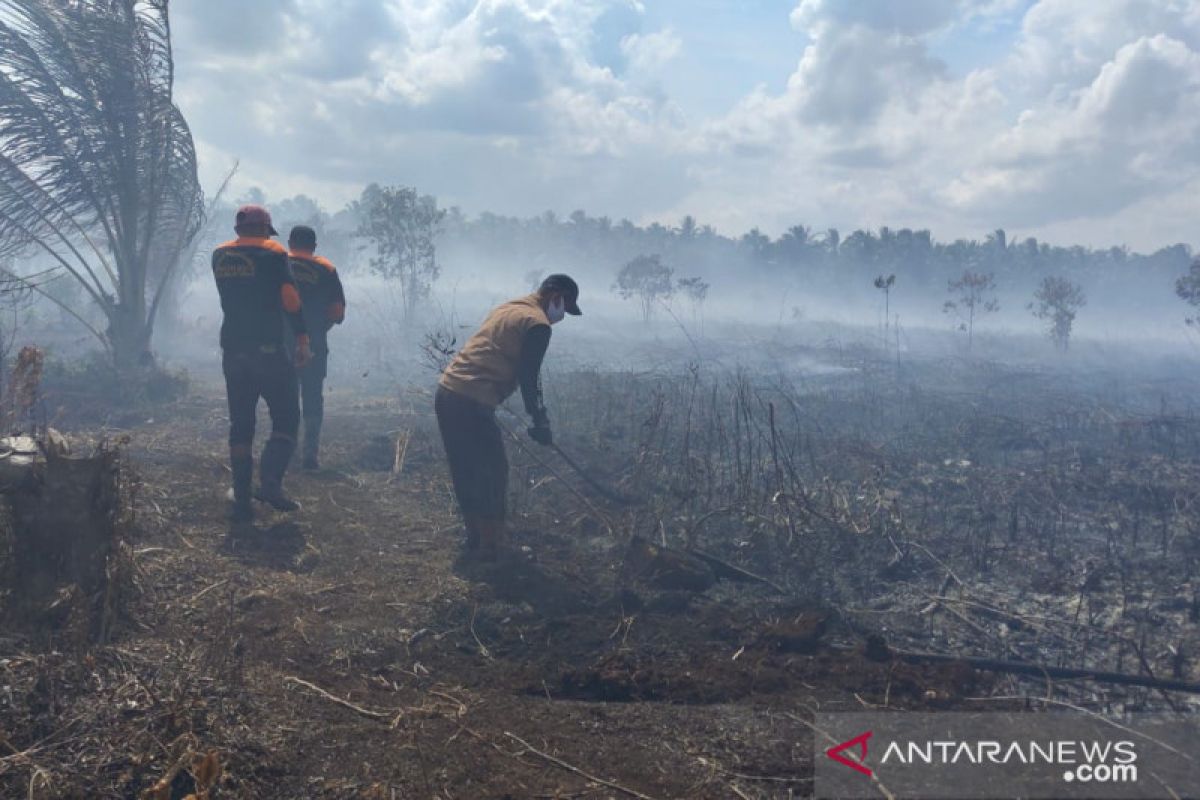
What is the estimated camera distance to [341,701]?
9.05 ft

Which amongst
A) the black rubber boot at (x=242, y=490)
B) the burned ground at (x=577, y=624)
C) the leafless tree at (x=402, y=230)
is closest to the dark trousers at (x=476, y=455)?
the burned ground at (x=577, y=624)

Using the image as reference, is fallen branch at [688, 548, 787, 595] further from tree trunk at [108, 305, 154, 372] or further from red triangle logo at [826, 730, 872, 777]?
tree trunk at [108, 305, 154, 372]

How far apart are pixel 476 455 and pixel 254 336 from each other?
187 centimetres

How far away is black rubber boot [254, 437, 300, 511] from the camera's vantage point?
16.4 feet

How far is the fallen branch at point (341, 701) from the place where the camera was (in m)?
2.69

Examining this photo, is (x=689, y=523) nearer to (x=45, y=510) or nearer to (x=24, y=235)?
(x=45, y=510)

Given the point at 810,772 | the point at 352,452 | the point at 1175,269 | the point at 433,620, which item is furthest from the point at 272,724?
the point at 1175,269

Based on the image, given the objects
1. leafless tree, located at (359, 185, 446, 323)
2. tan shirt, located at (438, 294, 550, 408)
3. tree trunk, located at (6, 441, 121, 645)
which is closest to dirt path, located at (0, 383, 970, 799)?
tree trunk, located at (6, 441, 121, 645)

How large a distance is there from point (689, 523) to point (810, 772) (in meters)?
2.56

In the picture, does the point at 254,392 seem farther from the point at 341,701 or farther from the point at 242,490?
the point at 341,701

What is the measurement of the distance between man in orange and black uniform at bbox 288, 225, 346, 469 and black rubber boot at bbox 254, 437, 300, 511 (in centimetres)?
135

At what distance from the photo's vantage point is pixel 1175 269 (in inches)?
2448

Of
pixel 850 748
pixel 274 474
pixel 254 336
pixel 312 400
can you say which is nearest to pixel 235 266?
pixel 254 336

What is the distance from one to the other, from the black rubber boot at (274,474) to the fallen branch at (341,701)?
2336 millimetres
